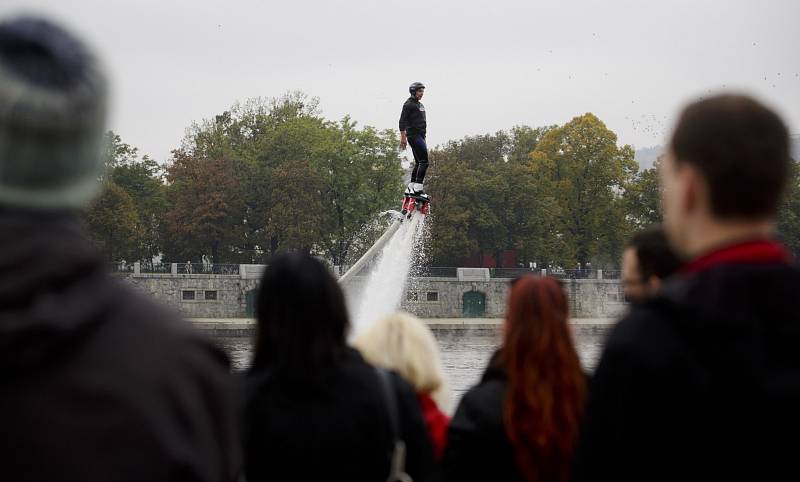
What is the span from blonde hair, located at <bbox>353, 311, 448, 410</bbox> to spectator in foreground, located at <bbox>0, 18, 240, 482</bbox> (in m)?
2.34

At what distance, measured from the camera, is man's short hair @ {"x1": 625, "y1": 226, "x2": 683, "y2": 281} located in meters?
4.60

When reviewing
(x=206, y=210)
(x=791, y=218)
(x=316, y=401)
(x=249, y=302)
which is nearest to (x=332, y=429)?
(x=316, y=401)

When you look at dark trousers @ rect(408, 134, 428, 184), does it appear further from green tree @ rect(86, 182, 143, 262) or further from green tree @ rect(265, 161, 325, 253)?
green tree @ rect(86, 182, 143, 262)

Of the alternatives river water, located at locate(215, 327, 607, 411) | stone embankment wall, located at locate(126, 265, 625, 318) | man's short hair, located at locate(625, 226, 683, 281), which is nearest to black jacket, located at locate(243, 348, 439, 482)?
man's short hair, located at locate(625, 226, 683, 281)

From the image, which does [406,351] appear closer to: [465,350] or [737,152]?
[737,152]

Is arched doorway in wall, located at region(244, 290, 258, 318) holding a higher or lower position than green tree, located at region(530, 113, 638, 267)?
lower

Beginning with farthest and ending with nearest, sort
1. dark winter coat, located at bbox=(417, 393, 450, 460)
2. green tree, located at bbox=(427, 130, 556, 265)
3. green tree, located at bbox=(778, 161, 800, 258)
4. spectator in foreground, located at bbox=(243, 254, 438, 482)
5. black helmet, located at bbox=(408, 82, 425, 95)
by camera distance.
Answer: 1. green tree, located at bbox=(778, 161, 800, 258)
2. green tree, located at bbox=(427, 130, 556, 265)
3. black helmet, located at bbox=(408, 82, 425, 95)
4. dark winter coat, located at bbox=(417, 393, 450, 460)
5. spectator in foreground, located at bbox=(243, 254, 438, 482)

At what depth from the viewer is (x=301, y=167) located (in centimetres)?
6856

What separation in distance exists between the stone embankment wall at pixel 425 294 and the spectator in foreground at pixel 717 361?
63.4m

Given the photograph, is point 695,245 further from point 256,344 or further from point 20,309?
point 256,344

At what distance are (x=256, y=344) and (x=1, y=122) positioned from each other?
2078 millimetres

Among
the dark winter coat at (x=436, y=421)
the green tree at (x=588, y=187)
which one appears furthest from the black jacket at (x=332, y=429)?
the green tree at (x=588, y=187)

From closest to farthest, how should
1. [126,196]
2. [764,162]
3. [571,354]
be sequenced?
[764,162], [571,354], [126,196]

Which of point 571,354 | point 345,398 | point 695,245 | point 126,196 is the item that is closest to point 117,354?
point 695,245
